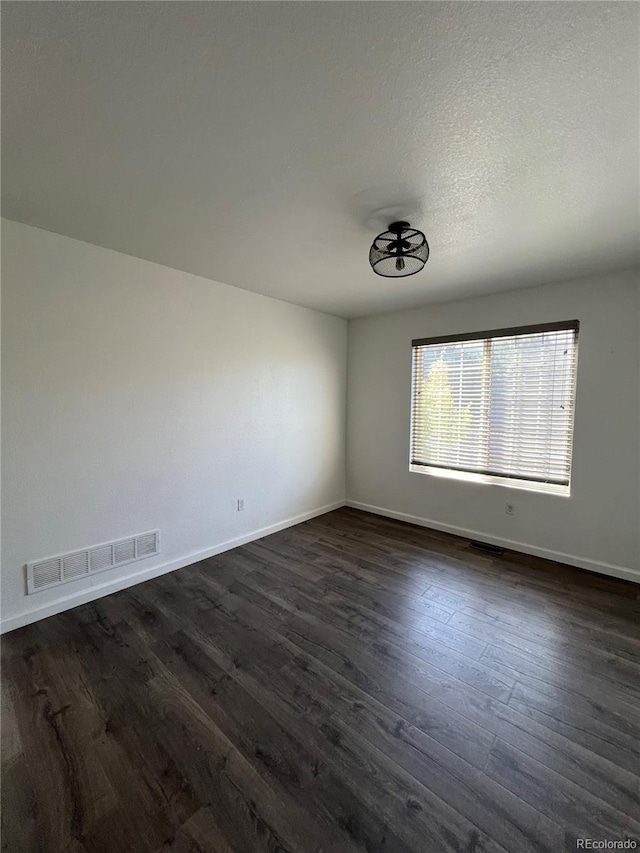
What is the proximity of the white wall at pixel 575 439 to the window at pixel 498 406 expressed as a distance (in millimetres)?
104

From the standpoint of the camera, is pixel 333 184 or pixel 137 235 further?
pixel 137 235

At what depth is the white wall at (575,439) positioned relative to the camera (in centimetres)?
280

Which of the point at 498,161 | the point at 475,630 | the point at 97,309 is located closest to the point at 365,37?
the point at 498,161

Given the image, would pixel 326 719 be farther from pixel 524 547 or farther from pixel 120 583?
pixel 524 547

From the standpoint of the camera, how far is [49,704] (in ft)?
5.37

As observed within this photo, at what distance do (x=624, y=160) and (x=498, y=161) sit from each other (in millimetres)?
543

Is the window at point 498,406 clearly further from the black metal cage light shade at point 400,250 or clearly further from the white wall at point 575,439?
the black metal cage light shade at point 400,250

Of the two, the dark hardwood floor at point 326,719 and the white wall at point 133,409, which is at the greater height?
the white wall at point 133,409

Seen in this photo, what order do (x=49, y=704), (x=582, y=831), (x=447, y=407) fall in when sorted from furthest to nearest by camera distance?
(x=447, y=407) → (x=49, y=704) → (x=582, y=831)

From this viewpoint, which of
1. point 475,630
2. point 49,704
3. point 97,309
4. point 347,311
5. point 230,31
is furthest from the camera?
point 347,311

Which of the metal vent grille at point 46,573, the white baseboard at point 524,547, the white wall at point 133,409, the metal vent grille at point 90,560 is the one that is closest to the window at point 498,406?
the white baseboard at point 524,547

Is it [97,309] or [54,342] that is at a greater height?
[97,309]

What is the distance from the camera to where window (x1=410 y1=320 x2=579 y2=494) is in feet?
10.2

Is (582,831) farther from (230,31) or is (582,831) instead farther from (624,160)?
(230,31)
